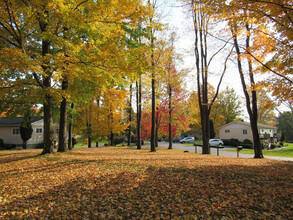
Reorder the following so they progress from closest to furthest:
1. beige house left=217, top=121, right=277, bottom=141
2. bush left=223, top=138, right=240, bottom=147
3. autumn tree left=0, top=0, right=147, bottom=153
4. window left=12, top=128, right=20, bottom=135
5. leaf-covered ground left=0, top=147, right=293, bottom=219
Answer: leaf-covered ground left=0, top=147, right=293, bottom=219
autumn tree left=0, top=0, right=147, bottom=153
window left=12, top=128, right=20, bottom=135
bush left=223, top=138, right=240, bottom=147
beige house left=217, top=121, right=277, bottom=141

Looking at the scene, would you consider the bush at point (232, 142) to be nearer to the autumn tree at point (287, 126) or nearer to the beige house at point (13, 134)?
the beige house at point (13, 134)

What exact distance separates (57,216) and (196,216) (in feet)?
8.64

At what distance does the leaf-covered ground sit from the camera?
3.52 meters

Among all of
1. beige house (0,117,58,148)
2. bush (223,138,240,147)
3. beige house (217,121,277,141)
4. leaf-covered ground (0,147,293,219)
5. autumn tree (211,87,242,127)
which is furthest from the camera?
autumn tree (211,87,242,127)

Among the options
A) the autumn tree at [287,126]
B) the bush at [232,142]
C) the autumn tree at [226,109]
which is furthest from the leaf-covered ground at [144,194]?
the autumn tree at [287,126]

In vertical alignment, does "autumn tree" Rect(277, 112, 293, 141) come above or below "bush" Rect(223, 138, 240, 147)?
above

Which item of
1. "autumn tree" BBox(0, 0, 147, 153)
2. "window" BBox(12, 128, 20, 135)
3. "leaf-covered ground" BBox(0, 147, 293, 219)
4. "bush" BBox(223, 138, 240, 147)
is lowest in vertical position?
"bush" BBox(223, 138, 240, 147)

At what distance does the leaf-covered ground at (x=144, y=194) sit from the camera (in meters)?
3.52

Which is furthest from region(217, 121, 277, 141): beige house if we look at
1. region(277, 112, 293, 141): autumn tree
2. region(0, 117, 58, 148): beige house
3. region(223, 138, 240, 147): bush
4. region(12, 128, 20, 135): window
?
region(12, 128, 20, 135): window

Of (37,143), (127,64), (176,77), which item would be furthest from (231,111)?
(127,64)

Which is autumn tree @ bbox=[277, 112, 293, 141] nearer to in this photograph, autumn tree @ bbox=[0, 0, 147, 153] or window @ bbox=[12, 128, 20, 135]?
autumn tree @ bbox=[0, 0, 147, 153]

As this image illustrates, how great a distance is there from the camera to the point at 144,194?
427cm

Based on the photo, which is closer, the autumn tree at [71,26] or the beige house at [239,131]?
the autumn tree at [71,26]

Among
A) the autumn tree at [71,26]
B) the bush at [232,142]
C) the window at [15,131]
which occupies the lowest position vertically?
the bush at [232,142]
